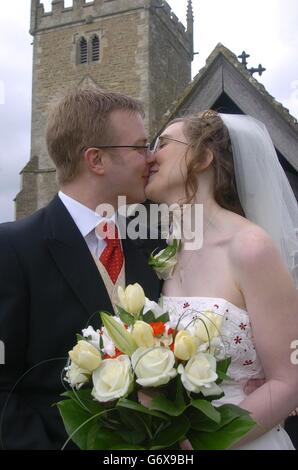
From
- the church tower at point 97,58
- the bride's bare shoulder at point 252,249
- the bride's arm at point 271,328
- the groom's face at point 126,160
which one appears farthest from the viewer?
the church tower at point 97,58

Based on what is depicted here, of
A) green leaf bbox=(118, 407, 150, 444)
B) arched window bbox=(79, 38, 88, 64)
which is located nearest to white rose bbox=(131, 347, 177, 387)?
green leaf bbox=(118, 407, 150, 444)

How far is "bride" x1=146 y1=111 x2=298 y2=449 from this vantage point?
6.61ft

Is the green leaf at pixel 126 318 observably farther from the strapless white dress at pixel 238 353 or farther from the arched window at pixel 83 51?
the arched window at pixel 83 51

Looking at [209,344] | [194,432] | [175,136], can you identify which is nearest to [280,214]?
[175,136]

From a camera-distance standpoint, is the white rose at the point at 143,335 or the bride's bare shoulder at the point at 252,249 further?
the bride's bare shoulder at the point at 252,249

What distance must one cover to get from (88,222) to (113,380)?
3.34ft

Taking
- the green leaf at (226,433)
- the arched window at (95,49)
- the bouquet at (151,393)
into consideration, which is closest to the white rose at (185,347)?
the bouquet at (151,393)

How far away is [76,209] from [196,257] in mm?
613

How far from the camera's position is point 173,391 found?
5.55 ft

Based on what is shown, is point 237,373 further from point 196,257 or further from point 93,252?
point 93,252

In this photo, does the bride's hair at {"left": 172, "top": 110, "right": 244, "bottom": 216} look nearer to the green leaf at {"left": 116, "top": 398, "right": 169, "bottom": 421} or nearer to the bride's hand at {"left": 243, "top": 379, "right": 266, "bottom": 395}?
the bride's hand at {"left": 243, "top": 379, "right": 266, "bottom": 395}

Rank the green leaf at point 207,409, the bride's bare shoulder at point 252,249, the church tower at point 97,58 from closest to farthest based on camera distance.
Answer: the green leaf at point 207,409 < the bride's bare shoulder at point 252,249 < the church tower at point 97,58

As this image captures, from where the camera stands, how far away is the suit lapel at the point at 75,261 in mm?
2248

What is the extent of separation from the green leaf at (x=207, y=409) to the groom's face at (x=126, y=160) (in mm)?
1277
